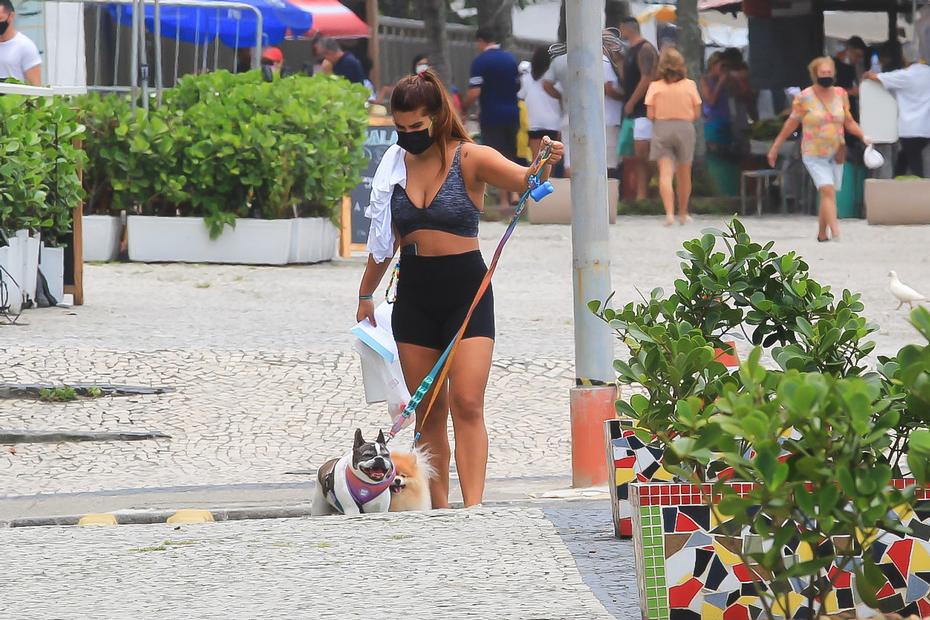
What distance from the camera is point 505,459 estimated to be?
306 inches

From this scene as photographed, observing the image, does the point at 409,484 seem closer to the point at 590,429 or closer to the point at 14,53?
the point at 590,429

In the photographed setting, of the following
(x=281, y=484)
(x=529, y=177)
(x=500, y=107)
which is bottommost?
(x=281, y=484)

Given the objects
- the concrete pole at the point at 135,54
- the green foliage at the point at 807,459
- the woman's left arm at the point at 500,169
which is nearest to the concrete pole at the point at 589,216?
the woman's left arm at the point at 500,169

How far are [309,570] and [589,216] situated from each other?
2.25m

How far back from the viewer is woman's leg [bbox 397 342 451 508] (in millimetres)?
6180

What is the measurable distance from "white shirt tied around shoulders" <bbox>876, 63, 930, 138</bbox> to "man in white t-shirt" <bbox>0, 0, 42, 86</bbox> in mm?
9896

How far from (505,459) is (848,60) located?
1508 centimetres

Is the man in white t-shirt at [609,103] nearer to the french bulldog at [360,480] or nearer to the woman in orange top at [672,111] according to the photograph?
the woman in orange top at [672,111]

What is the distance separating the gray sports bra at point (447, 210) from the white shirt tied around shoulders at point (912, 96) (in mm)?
13992

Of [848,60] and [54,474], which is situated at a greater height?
[848,60]

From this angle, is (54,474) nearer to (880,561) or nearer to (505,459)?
(505,459)

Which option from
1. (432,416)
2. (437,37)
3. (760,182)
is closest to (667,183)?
(760,182)

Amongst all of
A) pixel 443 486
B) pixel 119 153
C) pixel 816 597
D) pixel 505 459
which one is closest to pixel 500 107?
pixel 119 153

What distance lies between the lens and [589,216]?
663 cm
